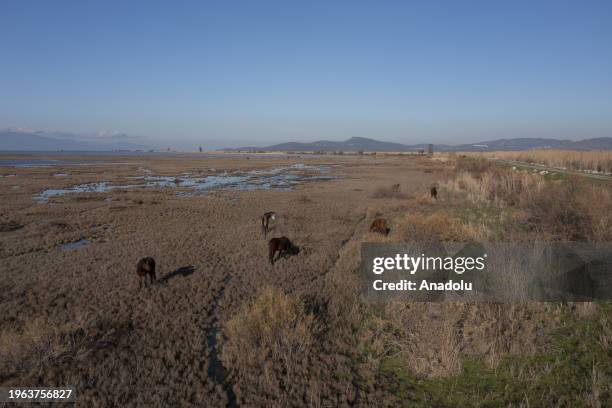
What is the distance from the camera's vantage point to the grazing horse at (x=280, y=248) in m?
10.2

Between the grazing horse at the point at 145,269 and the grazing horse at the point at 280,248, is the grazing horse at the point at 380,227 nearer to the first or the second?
the grazing horse at the point at 280,248

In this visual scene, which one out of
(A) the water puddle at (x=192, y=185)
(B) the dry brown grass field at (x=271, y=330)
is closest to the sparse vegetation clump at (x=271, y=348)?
(B) the dry brown grass field at (x=271, y=330)

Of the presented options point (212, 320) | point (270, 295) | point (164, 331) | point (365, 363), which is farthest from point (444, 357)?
point (164, 331)

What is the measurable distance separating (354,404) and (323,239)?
354 inches

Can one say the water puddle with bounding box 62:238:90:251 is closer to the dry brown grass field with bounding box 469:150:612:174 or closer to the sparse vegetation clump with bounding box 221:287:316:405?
the sparse vegetation clump with bounding box 221:287:316:405

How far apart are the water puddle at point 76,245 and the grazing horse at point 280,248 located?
25.9 feet

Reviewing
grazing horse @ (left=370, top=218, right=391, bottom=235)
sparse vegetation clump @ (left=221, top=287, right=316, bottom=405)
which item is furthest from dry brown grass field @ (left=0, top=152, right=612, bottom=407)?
grazing horse @ (left=370, top=218, right=391, bottom=235)

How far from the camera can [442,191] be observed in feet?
82.6

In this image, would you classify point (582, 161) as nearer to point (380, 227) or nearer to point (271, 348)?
point (380, 227)

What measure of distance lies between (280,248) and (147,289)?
3.99 metres

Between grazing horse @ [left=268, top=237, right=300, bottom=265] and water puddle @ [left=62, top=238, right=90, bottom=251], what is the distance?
7.88 meters

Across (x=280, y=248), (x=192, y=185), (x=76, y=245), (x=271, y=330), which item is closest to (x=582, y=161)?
(x=280, y=248)

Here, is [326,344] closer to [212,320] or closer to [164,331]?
[212,320]

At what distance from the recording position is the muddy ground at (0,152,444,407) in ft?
16.1
